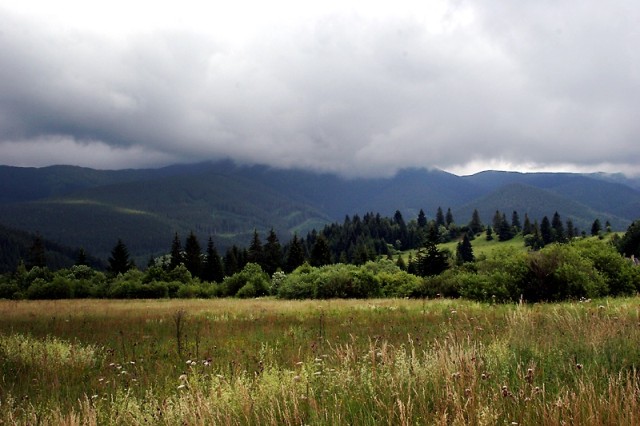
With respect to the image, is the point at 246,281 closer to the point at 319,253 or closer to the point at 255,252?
the point at 319,253

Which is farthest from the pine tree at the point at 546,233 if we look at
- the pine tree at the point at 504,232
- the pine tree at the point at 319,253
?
the pine tree at the point at 319,253

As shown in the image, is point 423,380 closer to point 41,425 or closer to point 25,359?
point 41,425

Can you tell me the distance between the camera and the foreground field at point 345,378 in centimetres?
437

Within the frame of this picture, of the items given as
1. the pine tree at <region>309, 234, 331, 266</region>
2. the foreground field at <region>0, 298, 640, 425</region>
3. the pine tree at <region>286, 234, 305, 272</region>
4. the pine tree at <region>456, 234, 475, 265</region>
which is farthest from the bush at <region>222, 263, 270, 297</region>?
the pine tree at <region>456, 234, 475, 265</region>

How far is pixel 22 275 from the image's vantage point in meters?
62.8

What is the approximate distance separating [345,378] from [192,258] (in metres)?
88.6

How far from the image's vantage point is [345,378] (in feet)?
18.5

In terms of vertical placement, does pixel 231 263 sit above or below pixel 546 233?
below

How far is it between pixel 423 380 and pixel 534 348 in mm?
2360

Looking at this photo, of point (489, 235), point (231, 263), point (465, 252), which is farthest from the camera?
point (489, 235)

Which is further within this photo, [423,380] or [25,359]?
[25,359]

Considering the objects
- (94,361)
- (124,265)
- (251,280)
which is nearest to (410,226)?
(124,265)

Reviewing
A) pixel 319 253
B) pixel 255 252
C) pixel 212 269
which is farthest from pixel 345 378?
pixel 255 252

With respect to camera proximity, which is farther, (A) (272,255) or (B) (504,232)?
(B) (504,232)
